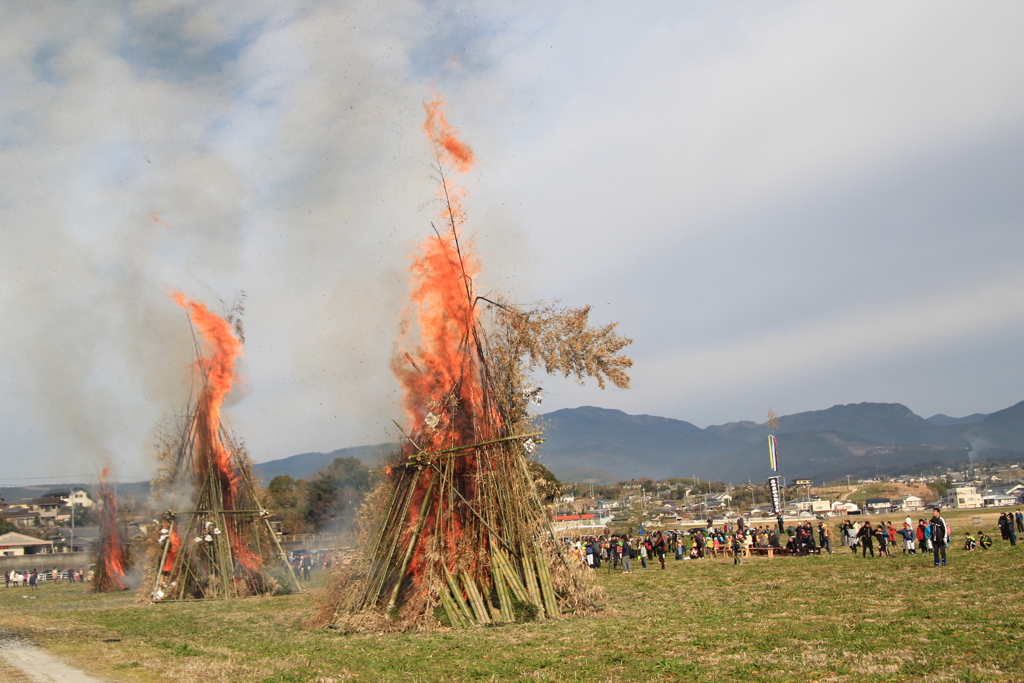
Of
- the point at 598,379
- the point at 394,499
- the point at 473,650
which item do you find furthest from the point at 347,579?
the point at 598,379

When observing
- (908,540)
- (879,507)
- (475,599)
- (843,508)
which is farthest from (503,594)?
(879,507)

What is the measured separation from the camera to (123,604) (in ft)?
90.3

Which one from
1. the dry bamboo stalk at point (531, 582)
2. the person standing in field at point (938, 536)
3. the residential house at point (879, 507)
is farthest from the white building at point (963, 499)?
the dry bamboo stalk at point (531, 582)

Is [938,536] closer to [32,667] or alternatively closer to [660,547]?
[660,547]

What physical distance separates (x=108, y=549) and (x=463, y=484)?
93.8 ft

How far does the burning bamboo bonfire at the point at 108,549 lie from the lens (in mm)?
36281

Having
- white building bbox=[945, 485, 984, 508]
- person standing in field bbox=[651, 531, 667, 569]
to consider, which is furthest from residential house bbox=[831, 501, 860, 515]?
person standing in field bbox=[651, 531, 667, 569]

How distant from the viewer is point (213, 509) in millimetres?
28031

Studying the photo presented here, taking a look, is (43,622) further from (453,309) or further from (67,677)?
(453,309)

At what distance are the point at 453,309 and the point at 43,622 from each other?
14.5 m

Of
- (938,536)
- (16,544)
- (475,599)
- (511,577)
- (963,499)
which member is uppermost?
(511,577)

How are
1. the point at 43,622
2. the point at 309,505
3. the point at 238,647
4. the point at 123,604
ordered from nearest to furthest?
the point at 238,647, the point at 43,622, the point at 123,604, the point at 309,505

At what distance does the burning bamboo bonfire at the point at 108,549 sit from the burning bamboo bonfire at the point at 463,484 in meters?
25.2

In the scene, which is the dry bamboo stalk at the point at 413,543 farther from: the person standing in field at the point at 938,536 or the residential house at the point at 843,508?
the residential house at the point at 843,508
